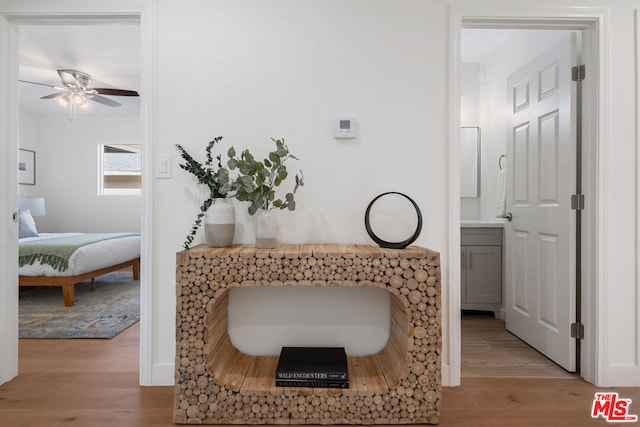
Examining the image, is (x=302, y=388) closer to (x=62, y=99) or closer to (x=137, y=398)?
(x=137, y=398)

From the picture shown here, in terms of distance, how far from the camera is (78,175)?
5.86 meters

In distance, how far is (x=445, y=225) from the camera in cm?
195

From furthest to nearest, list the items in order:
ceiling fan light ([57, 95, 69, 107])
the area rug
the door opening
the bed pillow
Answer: the bed pillow, ceiling fan light ([57, 95, 69, 107]), the area rug, the door opening

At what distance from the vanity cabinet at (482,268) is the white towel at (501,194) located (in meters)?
0.16

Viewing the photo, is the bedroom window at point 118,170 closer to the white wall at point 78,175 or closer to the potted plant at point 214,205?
the white wall at point 78,175

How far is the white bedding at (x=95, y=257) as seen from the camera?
3449 millimetres

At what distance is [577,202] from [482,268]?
3.98 feet

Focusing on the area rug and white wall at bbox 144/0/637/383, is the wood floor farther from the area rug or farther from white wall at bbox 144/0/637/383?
the area rug

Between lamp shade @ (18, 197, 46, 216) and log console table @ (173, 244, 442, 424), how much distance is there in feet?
16.2

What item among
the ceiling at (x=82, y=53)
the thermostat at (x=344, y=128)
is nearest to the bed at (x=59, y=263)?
the ceiling at (x=82, y=53)

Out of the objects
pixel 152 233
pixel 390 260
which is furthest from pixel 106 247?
pixel 390 260

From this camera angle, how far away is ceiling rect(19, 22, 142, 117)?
297cm

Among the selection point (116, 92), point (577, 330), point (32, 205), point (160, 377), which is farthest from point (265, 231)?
point (32, 205)

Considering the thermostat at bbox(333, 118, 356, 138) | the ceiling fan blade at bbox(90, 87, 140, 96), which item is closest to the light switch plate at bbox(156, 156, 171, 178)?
the thermostat at bbox(333, 118, 356, 138)
